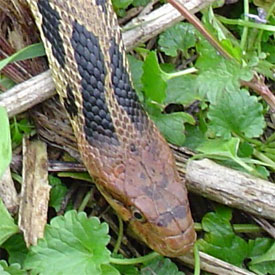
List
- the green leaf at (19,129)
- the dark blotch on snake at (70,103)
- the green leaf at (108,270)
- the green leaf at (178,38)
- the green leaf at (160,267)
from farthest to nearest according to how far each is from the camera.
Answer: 1. the green leaf at (178,38)
2. the green leaf at (19,129)
3. the dark blotch on snake at (70,103)
4. the green leaf at (160,267)
5. the green leaf at (108,270)

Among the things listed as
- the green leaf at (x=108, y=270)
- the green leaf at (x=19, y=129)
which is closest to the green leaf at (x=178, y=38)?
the green leaf at (x=19, y=129)

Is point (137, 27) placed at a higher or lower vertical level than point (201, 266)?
higher

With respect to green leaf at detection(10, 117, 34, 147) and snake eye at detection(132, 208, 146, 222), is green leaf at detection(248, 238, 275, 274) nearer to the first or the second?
snake eye at detection(132, 208, 146, 222)

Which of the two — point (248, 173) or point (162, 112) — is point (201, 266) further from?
point (162, 112)

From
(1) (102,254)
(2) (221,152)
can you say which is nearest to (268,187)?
(2) (221,152)

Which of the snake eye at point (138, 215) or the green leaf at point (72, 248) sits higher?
the green leaf at point (72, 248)

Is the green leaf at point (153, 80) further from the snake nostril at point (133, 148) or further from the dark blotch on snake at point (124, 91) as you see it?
the snake nostril at point (133, 148)
